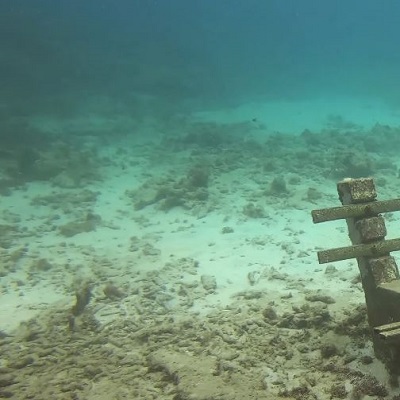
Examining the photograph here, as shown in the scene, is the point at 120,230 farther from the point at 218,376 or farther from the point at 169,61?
the point at 169,61

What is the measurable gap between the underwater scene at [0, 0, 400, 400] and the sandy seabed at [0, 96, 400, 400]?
0.10 feet

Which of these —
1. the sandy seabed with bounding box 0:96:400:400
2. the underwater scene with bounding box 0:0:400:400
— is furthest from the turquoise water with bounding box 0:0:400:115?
the sandy seabed with bounding box 0:96:400:400

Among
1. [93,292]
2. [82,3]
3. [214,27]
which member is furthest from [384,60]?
[93,292]

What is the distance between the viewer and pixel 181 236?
941 centimetres

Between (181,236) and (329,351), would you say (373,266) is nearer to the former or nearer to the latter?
(329,351)

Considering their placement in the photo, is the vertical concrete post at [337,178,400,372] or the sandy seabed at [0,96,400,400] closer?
the vertical concrete post at [337,178,400,372]

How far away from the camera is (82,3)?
4731 centimetres

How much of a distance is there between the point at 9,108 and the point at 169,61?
51.2 feet

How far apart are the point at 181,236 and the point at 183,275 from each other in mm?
2164

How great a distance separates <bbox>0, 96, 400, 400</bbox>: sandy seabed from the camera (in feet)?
13.5

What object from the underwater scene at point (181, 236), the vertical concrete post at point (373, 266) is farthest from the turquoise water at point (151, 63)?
the vertical concrete post at point (373, 266)

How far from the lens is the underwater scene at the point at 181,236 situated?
159 inches

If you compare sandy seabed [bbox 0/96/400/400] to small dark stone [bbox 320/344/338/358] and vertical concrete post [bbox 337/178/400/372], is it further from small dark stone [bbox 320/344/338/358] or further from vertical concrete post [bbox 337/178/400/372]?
vertical concrete post [bbox 337/178/400/372]

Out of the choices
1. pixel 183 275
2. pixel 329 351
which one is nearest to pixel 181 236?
pixel 183 275
